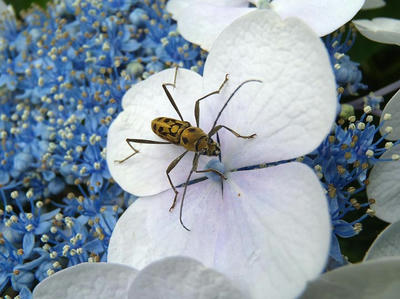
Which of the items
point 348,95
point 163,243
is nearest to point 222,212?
point 163,243

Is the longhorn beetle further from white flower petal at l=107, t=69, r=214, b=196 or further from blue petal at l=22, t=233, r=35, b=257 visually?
blue petal at l=22, t=233, r=35, b=257

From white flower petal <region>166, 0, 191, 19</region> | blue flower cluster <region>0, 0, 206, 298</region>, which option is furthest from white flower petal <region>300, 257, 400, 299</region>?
white flower petal <region>166, 0, 191, 19</region>

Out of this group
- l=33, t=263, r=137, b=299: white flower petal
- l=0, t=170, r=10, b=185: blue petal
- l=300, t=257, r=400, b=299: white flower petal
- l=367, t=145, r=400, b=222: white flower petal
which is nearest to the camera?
l=300, t=257, r=400, b=299: white flower petal

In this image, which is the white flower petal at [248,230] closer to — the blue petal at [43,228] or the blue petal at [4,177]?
the blue petal at [43,228]

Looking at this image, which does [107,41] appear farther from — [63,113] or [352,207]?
[352,207]

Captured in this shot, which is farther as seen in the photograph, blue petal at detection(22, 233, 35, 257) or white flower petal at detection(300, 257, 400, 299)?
blue petal at detection(22, 233, 35, 257)
